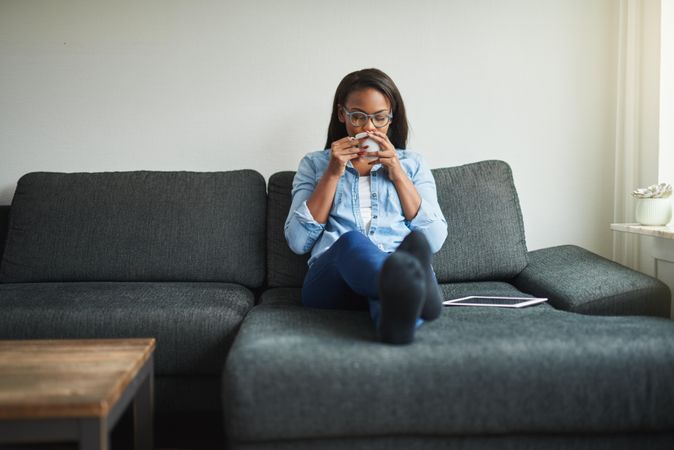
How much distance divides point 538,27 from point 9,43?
236 cm

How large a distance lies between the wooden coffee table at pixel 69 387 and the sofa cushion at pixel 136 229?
0.83m

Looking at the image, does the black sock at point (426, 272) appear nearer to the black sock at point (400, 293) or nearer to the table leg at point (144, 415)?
the black sock at point (400, 293)

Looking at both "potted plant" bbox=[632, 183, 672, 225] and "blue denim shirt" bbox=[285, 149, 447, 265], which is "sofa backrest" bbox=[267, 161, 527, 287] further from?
"potted plant" bbox=[632, 183, 672, 225]

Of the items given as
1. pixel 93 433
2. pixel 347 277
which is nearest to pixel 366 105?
pixel 347 277

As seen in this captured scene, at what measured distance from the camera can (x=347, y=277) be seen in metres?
1.49

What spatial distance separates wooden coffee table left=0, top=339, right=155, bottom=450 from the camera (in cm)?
95

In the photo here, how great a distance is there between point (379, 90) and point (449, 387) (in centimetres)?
107

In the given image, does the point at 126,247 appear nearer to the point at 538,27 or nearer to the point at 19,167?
the point at 19,167

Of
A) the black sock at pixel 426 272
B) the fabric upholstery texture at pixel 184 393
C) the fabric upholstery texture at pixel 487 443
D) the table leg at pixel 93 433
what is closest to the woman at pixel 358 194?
the black sock at pixel 426 272

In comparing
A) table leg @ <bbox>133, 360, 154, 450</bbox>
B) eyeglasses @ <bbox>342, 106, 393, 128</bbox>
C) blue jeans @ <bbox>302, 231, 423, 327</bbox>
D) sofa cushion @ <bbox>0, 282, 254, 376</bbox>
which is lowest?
table leg @ <bbox>133, 360, 154, 450</bbox>

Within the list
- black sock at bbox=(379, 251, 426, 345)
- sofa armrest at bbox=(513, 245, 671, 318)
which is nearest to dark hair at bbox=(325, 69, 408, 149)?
sofa armrest at bbox=(513, 245, 671, 318)

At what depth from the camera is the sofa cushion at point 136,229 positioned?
2146 mm

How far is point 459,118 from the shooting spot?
2.59 meters

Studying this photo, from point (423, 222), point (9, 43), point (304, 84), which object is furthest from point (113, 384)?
point (9, 43)
